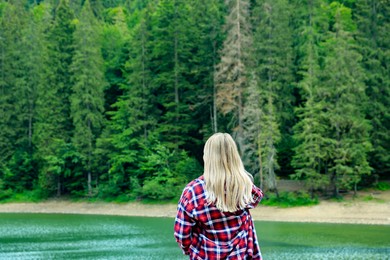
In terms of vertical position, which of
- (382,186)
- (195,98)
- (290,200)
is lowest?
(290,200)

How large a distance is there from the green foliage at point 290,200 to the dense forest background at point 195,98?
90 cm

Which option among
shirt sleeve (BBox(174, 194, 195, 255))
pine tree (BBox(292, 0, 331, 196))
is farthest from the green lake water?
shirt sleeve (BBox(174, 194, 195, 255))

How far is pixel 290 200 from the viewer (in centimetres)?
3812

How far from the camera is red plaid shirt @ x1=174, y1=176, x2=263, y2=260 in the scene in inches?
137

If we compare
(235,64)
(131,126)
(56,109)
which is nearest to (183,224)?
(235,64)

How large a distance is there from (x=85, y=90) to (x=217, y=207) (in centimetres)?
4323

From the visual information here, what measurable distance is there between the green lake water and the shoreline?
1.79m

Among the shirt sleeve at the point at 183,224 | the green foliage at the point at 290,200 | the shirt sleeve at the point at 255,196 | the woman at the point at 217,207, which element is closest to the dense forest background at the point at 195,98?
the green foliage at the point at 290,200

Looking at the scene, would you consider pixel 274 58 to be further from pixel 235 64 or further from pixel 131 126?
pixel 131 126

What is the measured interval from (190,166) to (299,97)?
31.6 feet

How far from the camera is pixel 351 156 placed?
3753 cm

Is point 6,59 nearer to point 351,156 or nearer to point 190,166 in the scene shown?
point 190,166

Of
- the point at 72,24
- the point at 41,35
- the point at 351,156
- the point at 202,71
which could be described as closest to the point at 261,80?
the point at 202,71

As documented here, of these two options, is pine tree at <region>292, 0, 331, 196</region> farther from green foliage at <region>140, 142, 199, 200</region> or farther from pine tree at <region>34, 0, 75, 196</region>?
pine tree at <region>34, 0, 75, 196</region>
